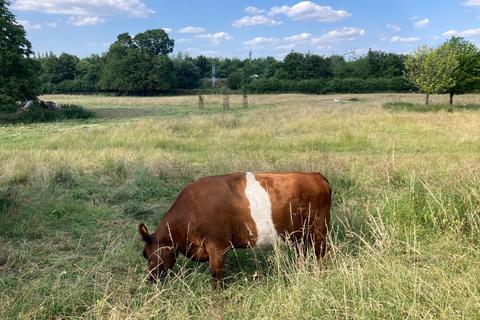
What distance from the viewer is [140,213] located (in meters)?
7.61

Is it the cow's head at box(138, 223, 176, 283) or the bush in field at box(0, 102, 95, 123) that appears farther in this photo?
the bush in field at box(0, 102, 95, 123)

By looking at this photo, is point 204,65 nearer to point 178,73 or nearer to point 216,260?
point 178,73

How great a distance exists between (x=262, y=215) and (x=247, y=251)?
1054 mm

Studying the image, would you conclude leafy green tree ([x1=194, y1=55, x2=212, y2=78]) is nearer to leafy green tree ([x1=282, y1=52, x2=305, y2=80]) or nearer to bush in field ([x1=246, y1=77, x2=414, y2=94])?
leafy green tree ([x1=282, y1=52, x2=305, y2=80])

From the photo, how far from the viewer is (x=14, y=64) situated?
30.9m

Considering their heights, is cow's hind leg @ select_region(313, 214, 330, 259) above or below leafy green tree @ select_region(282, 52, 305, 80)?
below

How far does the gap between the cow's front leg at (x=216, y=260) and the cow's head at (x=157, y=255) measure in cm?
45

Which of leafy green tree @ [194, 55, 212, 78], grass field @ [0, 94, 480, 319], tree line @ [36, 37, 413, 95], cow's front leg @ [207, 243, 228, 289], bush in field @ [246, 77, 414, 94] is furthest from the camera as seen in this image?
leafy green tree @ [194, 55, 212, 78]

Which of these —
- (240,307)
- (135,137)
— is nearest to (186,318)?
(240,307)

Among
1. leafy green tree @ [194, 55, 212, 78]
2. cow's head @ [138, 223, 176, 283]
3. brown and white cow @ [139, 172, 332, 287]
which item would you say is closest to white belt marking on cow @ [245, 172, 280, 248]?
brown and white cow @ [139, 172, 332, 287]

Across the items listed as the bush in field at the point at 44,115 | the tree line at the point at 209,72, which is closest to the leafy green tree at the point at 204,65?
the tree line at the point at 209,72

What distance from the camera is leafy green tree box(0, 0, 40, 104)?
29.6 metres

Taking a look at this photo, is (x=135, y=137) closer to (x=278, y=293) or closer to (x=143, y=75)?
(x=278, y=293)

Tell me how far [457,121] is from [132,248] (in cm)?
1825
